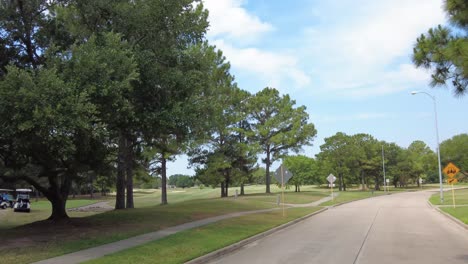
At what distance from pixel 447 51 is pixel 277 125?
157 feet

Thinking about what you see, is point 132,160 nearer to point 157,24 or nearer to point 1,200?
point 157,24

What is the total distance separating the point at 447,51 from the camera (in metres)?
9.76

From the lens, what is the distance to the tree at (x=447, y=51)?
31.5 ft

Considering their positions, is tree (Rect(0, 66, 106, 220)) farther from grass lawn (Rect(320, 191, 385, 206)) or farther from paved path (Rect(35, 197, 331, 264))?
grass lawn (Rect(320, 191, 385, 206))

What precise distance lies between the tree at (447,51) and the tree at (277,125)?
4458 centimetres

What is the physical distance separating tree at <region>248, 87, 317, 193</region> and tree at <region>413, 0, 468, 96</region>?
44.6 m

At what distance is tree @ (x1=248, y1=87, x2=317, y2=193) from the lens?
56.8 m

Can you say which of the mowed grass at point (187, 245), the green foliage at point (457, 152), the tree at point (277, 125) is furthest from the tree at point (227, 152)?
the green foliage at point (457, 152)

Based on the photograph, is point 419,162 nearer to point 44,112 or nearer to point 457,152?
point 457,152

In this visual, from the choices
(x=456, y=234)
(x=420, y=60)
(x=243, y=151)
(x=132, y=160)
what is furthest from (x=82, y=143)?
(x=243, y=151)

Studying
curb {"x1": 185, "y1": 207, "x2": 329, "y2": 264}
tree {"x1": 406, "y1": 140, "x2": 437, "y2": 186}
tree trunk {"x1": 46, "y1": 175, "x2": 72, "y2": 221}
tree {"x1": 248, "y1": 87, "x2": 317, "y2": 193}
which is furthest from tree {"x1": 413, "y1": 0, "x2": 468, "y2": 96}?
tree {"x1": 406, "y1": 140, "x2": 437, "y2": 186}

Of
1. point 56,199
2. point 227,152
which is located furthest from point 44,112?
point 227,152

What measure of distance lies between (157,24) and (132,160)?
15553 mm

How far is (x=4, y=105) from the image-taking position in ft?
38.1
